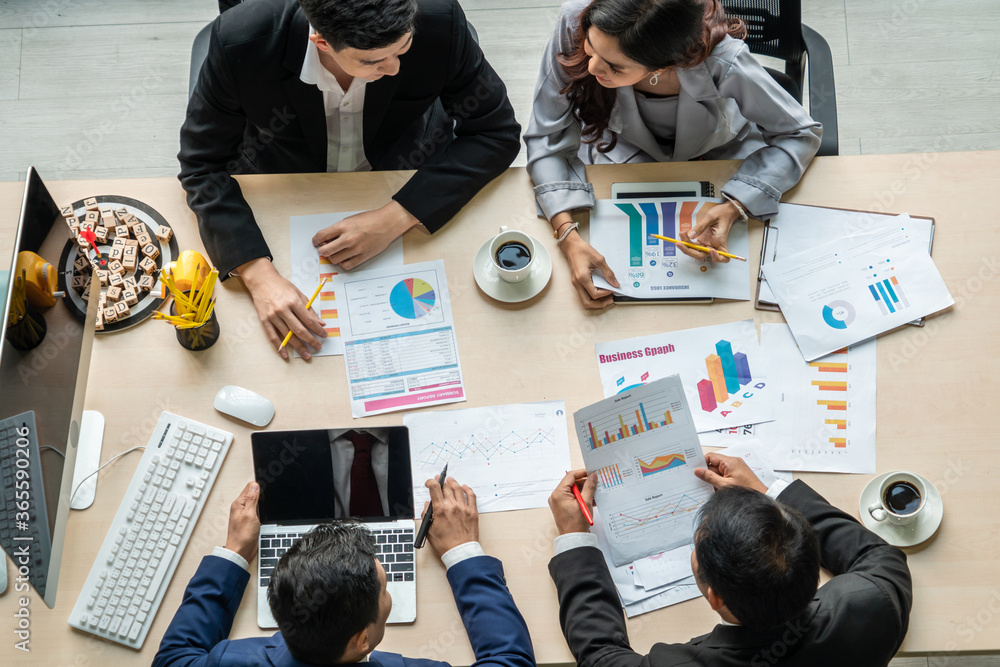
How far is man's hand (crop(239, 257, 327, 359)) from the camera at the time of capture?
1384 mm

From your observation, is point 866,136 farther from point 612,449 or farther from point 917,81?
point 612,449

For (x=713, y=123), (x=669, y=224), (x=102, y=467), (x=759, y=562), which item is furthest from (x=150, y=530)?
(x=713, y=123)

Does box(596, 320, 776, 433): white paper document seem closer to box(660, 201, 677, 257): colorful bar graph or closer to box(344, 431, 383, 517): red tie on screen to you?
box(660, 201, 677, 257): colorful bar graph

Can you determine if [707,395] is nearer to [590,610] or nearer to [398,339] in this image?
[590,610]

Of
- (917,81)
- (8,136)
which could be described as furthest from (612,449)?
(8,136)

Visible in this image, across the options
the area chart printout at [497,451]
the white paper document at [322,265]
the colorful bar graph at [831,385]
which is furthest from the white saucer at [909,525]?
the white paper document at [322,265]

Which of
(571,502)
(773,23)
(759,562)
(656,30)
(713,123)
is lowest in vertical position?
(571,502)

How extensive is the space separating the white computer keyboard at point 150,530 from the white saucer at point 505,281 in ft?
1.82

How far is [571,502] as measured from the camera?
1.28 meters

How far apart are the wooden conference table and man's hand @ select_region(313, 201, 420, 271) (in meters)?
0.05

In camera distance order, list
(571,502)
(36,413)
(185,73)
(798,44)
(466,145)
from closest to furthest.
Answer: (36,413) < (571,502) < (466,145) < (798,44) < (185,73)

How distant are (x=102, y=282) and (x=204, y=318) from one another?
9.6 inches

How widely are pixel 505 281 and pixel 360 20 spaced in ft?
1.73

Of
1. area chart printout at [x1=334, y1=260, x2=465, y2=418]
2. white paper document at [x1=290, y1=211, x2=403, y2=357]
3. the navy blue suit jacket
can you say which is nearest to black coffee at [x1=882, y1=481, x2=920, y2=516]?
the navy blue suit jacket
